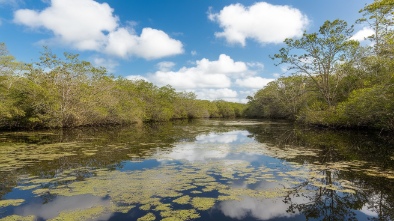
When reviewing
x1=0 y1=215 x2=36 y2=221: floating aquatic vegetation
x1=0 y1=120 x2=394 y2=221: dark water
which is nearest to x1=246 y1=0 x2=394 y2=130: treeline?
x1=0 y1=120 x2=394 y2=221: dark water

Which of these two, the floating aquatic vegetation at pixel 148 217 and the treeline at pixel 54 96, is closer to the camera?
the floating aquatic vegetation at pixel 148 217

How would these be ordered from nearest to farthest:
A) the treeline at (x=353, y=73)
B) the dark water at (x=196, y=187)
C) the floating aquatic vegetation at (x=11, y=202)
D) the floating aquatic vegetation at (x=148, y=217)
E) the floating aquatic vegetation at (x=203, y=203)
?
the floating aquatic vegetation at (x=148, y=217)
the dark water at (x=196, y=187)
the floating aquatic vegetation at (x=203, y=203)
the floating aquatic vegetation at (x=11, y=202)
the treeline at (x=353, y=73)

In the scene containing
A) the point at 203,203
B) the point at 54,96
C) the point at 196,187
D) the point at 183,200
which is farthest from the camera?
the point at 54,96

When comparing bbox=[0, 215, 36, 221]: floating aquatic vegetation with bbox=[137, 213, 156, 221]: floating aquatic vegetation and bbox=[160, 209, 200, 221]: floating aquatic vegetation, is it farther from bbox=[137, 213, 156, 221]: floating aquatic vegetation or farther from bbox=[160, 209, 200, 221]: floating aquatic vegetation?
bbox=[160, 209, 200, 221]: floating aquatic vegetation

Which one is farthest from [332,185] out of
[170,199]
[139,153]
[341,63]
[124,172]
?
[341,63]

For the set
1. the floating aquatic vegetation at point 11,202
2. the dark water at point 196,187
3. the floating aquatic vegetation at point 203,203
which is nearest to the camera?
the dark water at point 196,187

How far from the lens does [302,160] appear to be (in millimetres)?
11227

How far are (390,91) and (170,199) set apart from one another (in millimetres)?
16704

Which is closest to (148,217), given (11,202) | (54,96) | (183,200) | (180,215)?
(180,215)

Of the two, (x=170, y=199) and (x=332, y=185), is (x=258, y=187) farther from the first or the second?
(x=170, y=199)

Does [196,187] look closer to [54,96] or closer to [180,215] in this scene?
[180,215]

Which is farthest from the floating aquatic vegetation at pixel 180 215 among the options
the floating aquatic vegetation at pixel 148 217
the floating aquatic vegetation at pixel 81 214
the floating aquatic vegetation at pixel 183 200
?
the floating aquatic vegetation at pixel 81 214

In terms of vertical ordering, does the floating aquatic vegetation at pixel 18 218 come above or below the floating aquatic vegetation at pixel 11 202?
below

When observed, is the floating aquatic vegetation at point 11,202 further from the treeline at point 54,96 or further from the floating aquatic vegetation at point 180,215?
the treeline at point 54,96
